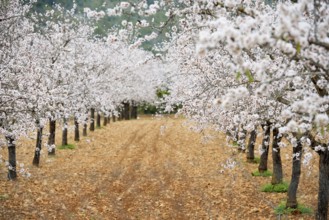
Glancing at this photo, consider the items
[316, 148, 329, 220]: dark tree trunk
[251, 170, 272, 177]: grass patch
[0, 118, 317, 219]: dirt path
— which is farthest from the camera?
[251, 170, 272, 177]: grass patch

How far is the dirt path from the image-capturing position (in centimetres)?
1459

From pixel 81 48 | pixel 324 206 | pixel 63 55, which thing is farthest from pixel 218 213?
pixel 81 48

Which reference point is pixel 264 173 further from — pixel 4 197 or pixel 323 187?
pixel 4 197

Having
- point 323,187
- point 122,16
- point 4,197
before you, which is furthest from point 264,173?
point 122,16

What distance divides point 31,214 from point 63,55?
1445cm

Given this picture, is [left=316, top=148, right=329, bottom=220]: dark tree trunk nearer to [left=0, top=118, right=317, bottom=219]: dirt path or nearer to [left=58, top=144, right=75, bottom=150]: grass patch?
[left=0, top=118, right=317, bottom=219]: dirt path

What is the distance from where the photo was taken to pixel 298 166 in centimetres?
1370

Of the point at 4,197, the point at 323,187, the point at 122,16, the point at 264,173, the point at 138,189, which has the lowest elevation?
the point at 138,189

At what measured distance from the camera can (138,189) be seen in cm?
1812

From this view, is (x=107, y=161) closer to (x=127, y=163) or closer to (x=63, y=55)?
(x=127, y=163)

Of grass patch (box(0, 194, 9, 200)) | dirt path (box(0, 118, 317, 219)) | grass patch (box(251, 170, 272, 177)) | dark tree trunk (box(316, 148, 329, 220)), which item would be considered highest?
dark tree trunk (box(316, 148, 329, 220))

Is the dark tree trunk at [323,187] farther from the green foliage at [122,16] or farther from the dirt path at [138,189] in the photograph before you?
the green foliage at [122,16]

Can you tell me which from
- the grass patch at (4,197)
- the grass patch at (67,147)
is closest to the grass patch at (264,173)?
the grass patch at (4,197)

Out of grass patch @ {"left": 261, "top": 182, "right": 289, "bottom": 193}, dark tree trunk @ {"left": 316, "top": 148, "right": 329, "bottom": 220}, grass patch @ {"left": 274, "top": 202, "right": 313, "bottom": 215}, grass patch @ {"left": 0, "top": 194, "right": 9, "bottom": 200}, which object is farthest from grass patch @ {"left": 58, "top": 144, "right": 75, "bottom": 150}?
dark tree trunk @ {"left": 316, "top": 148, "right": 329, "bottom": 220}
